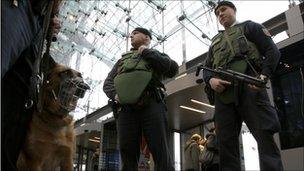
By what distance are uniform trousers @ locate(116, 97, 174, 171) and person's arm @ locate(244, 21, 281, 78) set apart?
0.71m

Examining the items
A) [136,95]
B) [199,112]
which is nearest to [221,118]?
[136,95]

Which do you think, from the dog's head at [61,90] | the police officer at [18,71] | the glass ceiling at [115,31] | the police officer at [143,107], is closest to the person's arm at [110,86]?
the police officer at [143,107]

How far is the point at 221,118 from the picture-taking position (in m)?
2.23

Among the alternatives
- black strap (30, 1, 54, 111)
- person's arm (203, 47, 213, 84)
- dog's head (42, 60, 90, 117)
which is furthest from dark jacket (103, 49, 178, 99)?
black strap (30, 1, 54, 111)

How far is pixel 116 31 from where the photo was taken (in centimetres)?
1380

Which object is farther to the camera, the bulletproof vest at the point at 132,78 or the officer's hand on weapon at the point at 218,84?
the bulletproof vest at the point at 132,78

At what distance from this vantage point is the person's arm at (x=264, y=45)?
2.18 meters

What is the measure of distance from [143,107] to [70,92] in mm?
505

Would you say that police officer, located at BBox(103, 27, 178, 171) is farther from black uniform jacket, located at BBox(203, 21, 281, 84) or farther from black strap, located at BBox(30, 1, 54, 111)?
black strap, located at BBox(30, 1, 54, 111)

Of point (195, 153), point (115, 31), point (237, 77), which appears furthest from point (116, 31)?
point (237, 77)

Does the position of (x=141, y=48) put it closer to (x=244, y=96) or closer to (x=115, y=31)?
(x=244, y=96)

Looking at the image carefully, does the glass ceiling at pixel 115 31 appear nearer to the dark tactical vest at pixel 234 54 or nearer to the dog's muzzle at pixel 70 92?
the dark tactical vest at pixel 234 54

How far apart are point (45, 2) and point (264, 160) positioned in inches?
56.2

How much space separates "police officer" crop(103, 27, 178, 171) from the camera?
226 cm
